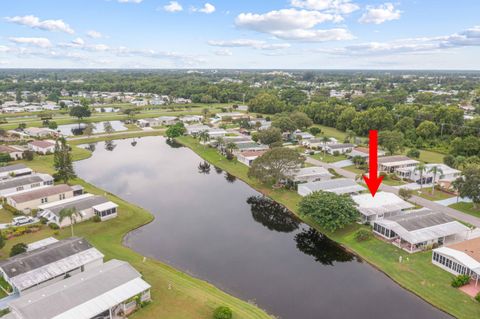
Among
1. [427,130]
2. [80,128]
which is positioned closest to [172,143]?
[80,128]

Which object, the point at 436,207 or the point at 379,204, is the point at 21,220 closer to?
the point at 379,204

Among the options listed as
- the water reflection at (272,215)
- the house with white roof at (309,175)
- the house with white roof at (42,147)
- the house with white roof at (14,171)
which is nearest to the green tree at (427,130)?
the house with white roof at (309,175)

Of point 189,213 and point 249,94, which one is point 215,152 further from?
point 249,94

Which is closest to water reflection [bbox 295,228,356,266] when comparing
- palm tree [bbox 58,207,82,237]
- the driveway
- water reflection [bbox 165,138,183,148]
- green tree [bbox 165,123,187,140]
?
palm tree [bbox 58,207,82,237]

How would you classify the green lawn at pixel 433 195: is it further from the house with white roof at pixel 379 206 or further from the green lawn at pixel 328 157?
the green lawn at pixel 328 157

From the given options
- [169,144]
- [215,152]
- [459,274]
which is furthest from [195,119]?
[459,274]

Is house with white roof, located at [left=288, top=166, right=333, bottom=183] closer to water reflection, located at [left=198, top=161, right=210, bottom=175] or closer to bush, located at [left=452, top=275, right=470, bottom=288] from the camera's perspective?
water reflection, located at [left=198, top=161, right=210, bottom=175]

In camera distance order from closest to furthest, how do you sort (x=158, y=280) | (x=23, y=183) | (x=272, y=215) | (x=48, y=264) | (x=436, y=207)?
1. (x=48, y=264)
2. (x=158, y=280)
3. (x=436, y=207)
4. (x=272, y=215)
5. (x=23, y=183)
